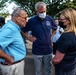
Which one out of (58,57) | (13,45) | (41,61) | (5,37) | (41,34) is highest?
(5,37)

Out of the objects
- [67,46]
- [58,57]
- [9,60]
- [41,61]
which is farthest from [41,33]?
[9,60]

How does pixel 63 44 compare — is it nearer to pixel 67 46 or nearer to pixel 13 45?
pixel 67 46

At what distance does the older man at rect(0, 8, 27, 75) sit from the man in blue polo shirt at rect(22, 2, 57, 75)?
5.18 feet

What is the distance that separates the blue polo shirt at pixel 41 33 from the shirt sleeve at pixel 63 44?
164 cm

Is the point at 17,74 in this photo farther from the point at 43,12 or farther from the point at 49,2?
the point at 49,2

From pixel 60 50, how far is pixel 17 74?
0.72 meters

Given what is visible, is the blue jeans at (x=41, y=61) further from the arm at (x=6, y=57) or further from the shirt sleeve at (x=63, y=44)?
the arm at (x=6, y=57)

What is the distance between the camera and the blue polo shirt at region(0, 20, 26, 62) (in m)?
3.45

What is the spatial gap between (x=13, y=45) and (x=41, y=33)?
5.74 feet

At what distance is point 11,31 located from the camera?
3508 mm

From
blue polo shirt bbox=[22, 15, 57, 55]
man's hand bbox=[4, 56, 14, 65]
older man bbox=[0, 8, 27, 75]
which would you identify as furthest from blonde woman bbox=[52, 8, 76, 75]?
blue polo shirt bbox=[22, 15, 57, 55]

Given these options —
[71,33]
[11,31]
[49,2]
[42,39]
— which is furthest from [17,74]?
[49,2]

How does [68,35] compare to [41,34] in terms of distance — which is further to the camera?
[41,34]

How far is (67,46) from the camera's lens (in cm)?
360
